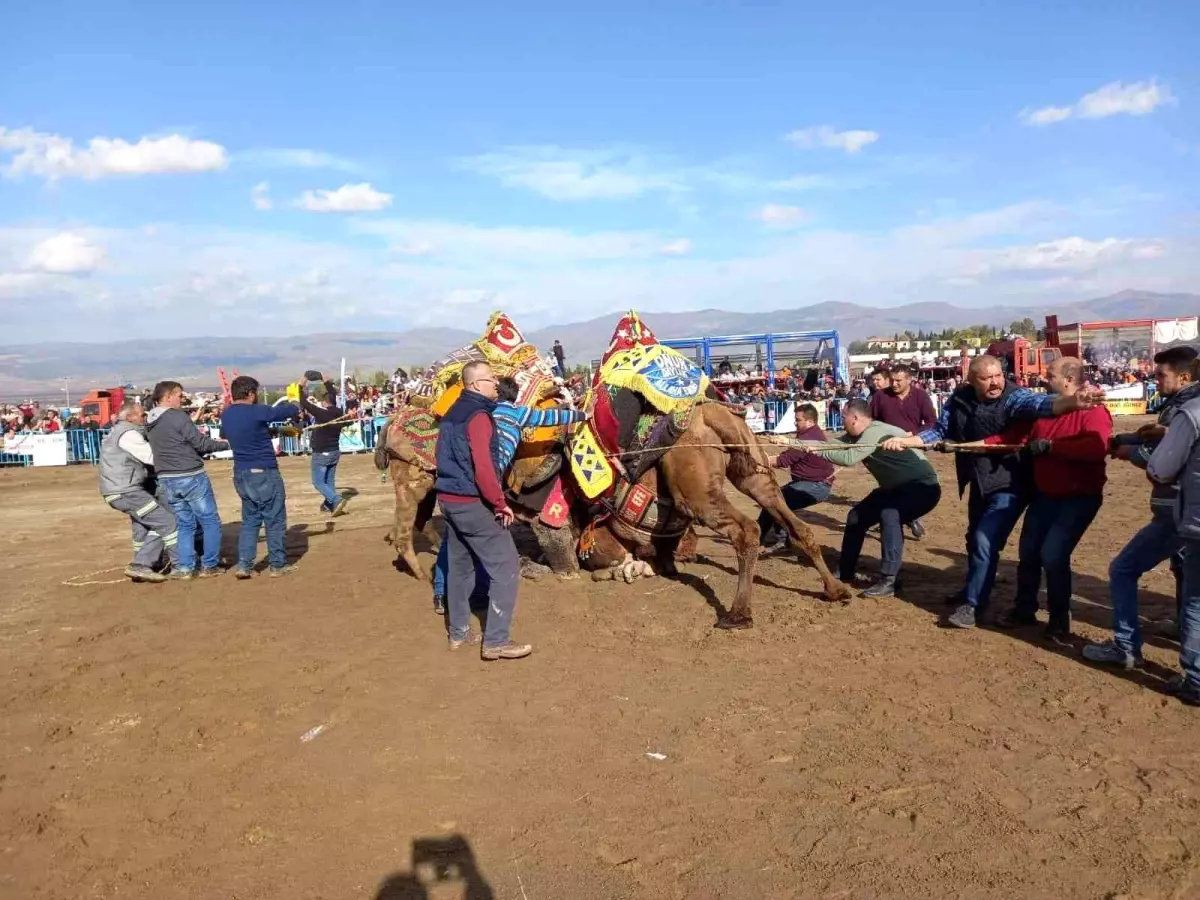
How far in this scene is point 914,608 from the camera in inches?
267

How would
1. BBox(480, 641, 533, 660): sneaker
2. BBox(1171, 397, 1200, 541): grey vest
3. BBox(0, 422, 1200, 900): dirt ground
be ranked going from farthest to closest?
1. BBox(480, 641, 533, 660): sneaker
2. BBox(1171, 397, 1200, 541): grey vest
3. BBox(0, 422, 1200, 900): dirt ground

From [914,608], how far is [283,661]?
495cm

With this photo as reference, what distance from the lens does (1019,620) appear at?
246 inches

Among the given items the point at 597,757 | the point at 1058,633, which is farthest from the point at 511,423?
the point at 1058,633

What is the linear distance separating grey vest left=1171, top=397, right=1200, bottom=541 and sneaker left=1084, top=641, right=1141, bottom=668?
1007mm

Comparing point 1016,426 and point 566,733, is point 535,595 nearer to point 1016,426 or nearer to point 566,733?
point 566,733

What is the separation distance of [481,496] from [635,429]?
6.28 ft

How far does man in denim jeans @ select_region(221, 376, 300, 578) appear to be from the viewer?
26.9ft

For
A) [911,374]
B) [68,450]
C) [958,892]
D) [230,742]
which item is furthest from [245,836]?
[68,450]

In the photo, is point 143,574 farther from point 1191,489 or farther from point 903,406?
point 1191,489

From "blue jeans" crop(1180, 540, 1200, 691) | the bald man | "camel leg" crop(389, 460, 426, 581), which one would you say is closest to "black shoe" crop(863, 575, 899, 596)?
the bald man

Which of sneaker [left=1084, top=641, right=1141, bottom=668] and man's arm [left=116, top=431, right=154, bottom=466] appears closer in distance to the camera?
sneaker [left=1084, top=641, right=1141, bottom=668]

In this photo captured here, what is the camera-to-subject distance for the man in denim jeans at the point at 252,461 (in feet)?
26.9

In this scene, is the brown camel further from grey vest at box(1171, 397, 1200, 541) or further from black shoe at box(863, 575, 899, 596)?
grey vest at box(1171, 397, 1200, 541)
